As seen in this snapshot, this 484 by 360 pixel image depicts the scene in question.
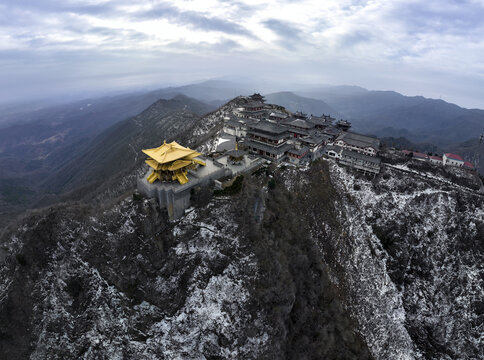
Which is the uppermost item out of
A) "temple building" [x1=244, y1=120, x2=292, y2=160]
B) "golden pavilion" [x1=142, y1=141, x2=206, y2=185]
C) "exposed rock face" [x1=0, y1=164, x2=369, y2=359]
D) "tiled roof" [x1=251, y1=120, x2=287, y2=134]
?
"tiled roof" [x1=251, y1=120, x2=287, y2=134]

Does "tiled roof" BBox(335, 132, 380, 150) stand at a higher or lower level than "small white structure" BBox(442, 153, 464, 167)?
higher

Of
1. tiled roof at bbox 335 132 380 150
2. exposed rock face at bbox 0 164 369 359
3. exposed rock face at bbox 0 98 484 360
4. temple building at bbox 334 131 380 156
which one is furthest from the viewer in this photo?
tiled roof at bbox 335 132 380 150

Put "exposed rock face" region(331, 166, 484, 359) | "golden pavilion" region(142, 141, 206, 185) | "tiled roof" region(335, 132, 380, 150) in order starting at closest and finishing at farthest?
"exposed rock face" region(331, 166, 484, 359) → "golden pavilion" region(142, 141, 206, 185) → "tiled roof" region(335, 132, 380, 150)

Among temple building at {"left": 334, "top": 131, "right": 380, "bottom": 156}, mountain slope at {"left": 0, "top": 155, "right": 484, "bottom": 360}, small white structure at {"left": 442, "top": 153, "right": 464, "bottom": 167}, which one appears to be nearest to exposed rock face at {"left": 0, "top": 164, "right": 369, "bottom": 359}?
mountain slope at {"left": 0, "top": 155, "right": 484, "bottom": 360}

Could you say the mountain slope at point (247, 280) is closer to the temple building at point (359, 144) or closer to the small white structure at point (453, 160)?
the small white structure at point (453, 160)

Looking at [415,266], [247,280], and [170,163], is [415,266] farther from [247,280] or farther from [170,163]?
[170,163]

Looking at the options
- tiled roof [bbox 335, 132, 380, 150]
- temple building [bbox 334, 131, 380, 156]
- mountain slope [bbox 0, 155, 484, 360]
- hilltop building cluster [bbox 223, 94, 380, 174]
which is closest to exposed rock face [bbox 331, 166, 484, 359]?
mountain slope [bbox 0, 155, 484, 360]

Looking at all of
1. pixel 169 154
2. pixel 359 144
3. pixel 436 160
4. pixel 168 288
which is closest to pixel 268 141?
pixel 359 144

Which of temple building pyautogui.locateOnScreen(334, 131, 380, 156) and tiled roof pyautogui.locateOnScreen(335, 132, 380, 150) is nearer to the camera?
temple building pyautogui.locateOnScreen(334, 131, 380, 156)

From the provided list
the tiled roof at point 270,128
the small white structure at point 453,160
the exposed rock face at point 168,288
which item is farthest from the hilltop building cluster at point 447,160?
the exposed rock face at point 168,288

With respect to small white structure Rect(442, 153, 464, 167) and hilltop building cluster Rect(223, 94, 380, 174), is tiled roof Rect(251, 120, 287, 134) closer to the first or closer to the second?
hilltop building cluster Rect(223, 94, 380, 174)

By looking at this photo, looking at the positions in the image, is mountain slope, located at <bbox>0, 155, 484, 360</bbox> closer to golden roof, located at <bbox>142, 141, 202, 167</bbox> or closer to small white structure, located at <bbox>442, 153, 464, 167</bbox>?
golden roof, located at <bbox>142, 141, 202, 167</bbox>
